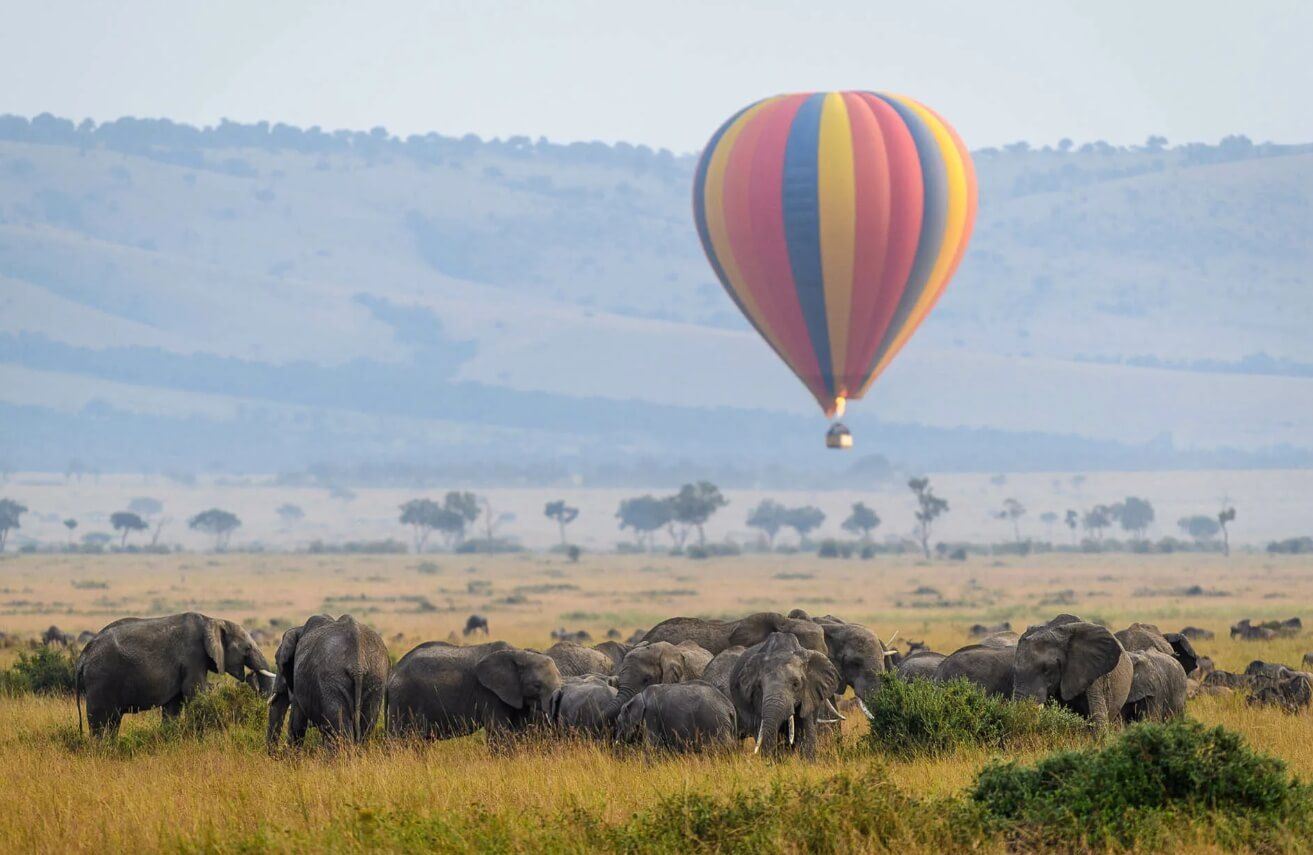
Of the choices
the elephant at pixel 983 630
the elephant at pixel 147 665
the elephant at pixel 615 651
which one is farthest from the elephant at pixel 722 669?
the elephant at pixel 983 630

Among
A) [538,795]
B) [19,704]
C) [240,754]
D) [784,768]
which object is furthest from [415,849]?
[19,704]

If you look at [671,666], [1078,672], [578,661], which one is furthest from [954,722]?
[578,661]

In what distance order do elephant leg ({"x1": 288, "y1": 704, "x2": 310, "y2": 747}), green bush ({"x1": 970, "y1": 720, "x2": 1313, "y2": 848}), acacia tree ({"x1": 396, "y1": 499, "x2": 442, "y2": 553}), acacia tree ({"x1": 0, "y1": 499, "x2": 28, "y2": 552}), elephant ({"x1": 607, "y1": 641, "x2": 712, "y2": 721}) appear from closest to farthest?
1. green bush ({"x1": 970, "y1": 720, "x2": 1313, "y2": 848})
2. elephant leg ({"x1": 288, "y1": 704, "x2": 310, "y2": 747})
3. elephant ({"x1": 607, "y1": 641, "x2": 712, "y2": 721})
4. acacia tree ({"x1": 0, "y1": 499, "x2": 28, "y2": 552})
5. acacia tree ({"x1": 396, "y1": 499, "x2": 442, "y2": 553})

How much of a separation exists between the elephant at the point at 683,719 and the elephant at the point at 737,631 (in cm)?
239

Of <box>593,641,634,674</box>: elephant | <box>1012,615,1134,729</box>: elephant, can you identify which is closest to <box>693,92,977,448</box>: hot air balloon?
<box>593,641,634,674</box>: elephant

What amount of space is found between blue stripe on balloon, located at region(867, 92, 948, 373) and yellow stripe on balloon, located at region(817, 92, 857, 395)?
151 centimetres

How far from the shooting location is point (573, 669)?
23.5 meters

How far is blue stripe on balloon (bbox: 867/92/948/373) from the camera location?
60.2 m

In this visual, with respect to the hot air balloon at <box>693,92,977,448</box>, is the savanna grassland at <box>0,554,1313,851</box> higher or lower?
lower

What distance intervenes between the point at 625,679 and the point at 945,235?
1680 inches

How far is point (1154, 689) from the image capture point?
21.3m

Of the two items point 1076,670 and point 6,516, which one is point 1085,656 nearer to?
point 1076,670

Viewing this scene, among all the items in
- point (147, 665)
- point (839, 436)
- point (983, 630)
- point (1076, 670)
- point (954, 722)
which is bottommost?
point (983, 630)

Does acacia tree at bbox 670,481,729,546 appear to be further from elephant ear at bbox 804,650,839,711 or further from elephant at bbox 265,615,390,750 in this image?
elephant ear at bbox 804,650,839,711
